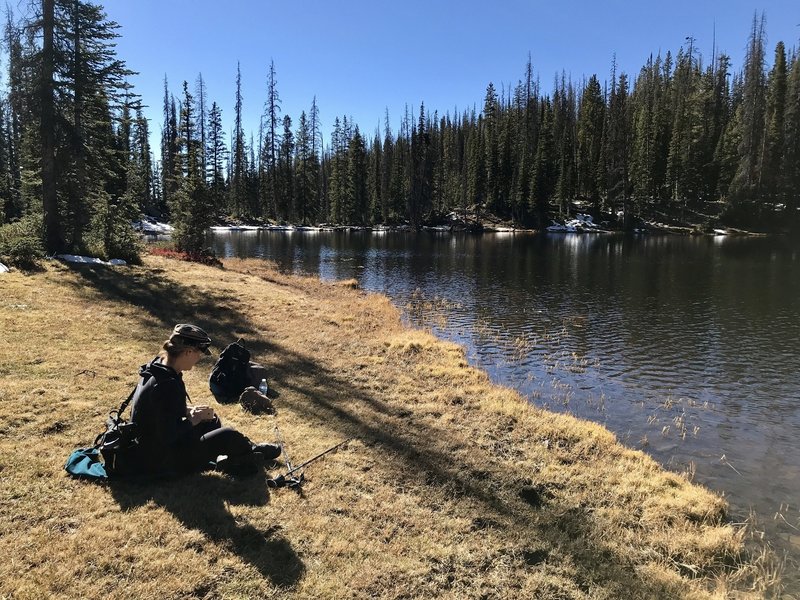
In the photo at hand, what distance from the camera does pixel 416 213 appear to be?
87.9m

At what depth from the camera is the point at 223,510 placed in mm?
4887

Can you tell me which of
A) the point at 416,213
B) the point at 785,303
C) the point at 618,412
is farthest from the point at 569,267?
the point at 416,213

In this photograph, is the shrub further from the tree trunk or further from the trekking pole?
the trekking pole

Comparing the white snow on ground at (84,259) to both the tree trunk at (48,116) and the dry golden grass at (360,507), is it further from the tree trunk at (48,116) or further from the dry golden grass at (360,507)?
the dry golden grass at (360,507)

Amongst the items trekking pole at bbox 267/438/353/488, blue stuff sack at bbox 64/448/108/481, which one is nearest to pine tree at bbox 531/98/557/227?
trekking pole at bbox 267/438/353/488

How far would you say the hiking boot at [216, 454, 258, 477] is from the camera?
563cm

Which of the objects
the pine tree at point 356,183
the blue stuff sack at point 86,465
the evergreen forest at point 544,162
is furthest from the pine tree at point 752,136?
the blue stuff sack at point 86,465

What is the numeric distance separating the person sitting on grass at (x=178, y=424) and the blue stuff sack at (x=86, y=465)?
0.45 m

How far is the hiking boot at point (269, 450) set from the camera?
605 cm

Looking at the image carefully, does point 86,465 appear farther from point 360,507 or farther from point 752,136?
point 752,136

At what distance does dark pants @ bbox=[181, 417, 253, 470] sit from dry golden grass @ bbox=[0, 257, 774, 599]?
210 mm

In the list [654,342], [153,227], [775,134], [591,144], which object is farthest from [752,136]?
[153,227]

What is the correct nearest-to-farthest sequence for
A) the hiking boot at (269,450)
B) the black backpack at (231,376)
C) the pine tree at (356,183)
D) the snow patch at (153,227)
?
the hiking boot at (269,450) < the black backpack at (231,376) < the snow patch at (153,227) < the pine tree at (356,183)

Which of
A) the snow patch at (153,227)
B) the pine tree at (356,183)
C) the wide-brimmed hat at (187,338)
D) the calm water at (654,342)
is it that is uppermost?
the pine tree at (356,183)
